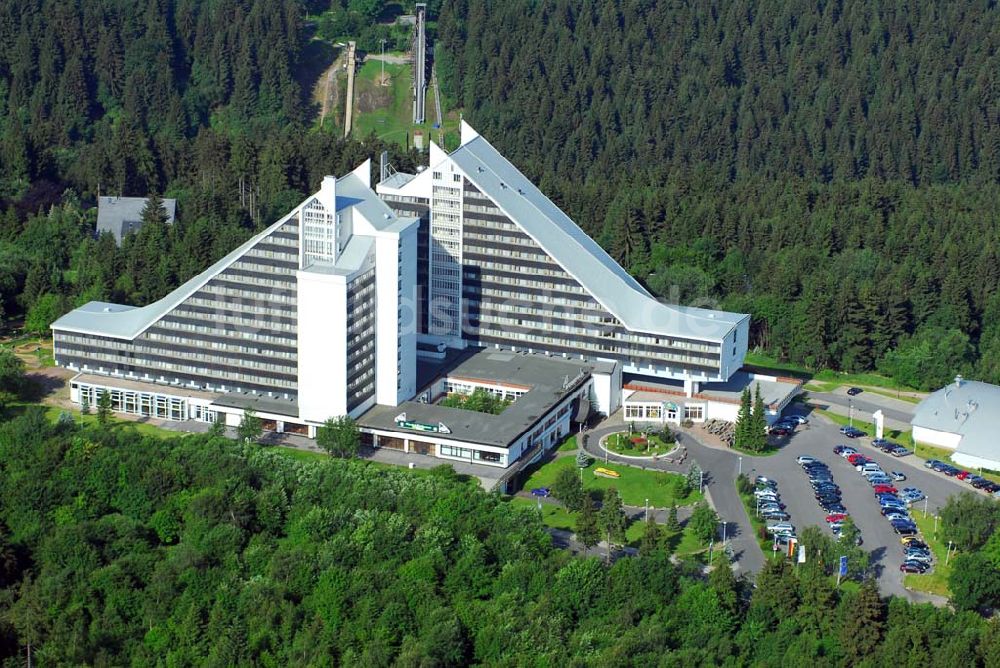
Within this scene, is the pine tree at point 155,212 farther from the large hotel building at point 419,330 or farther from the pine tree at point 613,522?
the pine tree at point 613,522

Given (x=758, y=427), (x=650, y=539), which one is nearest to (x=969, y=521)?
(x=758, y=427)

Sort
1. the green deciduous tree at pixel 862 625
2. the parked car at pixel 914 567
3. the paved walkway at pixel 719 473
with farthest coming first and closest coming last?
1. the paved walkway at pixel 719 473
2. the parked car at pixel 914 567
3. the green deciduous tree at pixel 862 625

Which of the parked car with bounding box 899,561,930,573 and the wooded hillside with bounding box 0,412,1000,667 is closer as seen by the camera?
the wooded hillside with bounding box 0,412,1000,667

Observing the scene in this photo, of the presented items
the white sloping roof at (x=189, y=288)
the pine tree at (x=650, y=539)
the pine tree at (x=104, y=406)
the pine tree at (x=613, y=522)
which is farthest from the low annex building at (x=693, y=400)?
the pine tree at (x=104, y=406)

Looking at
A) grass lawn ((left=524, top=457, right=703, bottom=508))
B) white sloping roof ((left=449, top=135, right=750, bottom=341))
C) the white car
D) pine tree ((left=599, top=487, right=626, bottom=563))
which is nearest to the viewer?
pine tree ((left=599, top=487, right=626, bottom=563))

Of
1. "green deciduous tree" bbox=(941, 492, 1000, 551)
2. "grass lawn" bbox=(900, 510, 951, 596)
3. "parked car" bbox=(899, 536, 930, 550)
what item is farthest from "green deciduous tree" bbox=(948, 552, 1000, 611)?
"parked car" bbox=(899, 536, 930, 550)

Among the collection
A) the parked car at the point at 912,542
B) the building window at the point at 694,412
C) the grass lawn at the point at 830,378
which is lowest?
the parked car at the point at 912,542

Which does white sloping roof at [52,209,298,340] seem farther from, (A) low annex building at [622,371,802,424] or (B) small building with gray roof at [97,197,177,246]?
(A) low annex building at [622,371,802,424]

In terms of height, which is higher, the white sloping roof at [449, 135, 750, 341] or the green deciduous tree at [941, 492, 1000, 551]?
Result: the white sloping roof at [449, 135, 750, 341]
